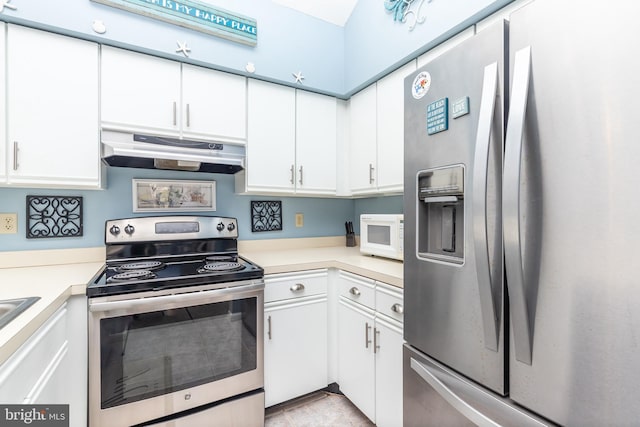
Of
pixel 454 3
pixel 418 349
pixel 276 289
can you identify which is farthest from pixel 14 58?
pixel 418 349

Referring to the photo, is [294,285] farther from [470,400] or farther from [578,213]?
[578,213]

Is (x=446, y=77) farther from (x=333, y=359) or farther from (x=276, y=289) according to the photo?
(x=333, y=359)

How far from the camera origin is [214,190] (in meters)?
2.09

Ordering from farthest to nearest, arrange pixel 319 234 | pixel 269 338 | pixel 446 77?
1. pixel 319 234
2. pixel 269 338
3. pixel 446 77

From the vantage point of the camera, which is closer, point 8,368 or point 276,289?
point 8,368

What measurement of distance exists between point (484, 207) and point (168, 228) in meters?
1.74

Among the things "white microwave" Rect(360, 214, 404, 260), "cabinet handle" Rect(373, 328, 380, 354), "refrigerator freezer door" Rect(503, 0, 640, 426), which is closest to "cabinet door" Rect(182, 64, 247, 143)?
"white microwave" Rect(360, 214, 404, 260)

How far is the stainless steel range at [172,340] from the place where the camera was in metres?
1.25

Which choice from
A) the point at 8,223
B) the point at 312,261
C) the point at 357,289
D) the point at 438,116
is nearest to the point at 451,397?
the point at 357,289

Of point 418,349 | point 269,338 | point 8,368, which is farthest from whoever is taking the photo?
point 269,338

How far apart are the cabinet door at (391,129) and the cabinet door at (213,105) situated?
89 cm

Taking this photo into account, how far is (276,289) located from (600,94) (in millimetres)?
1508

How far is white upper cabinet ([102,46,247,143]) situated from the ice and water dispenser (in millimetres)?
1294

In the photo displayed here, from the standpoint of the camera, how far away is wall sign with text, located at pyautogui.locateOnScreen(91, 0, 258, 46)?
1.59m
